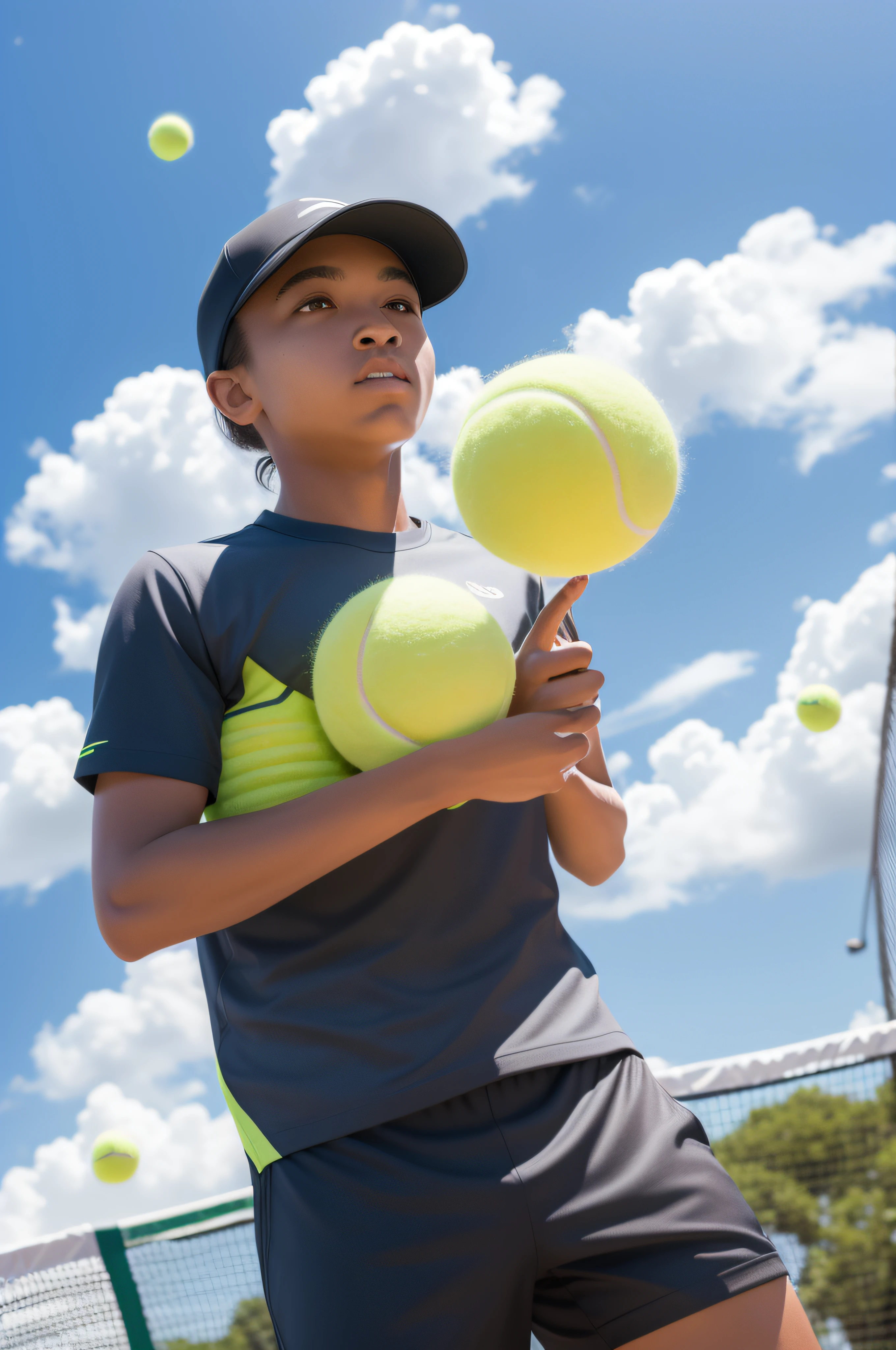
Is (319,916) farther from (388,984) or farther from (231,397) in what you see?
(231,397)

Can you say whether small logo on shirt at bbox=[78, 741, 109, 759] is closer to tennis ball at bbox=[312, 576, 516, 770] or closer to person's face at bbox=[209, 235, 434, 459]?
tennis ball at bbox=[312, 576, 516, 770]

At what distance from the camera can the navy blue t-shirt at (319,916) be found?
4.89 feet

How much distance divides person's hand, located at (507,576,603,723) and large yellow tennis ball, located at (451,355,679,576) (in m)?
0.06

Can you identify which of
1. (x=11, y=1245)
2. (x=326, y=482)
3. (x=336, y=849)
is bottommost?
(x=11, y=1245)

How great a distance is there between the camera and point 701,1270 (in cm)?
146

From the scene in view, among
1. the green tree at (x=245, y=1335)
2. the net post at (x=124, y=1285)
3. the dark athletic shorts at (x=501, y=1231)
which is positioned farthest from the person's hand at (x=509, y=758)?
the green tree at (x=245, y=1335)

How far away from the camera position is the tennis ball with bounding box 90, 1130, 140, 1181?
5.18 meters

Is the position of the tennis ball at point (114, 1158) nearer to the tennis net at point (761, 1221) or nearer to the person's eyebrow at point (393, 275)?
the tennis net at point (761, 1221)

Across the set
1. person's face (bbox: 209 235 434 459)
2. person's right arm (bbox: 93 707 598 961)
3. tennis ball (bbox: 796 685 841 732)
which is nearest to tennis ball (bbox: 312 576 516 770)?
person's right arm (bbox: 93 707 598 961)

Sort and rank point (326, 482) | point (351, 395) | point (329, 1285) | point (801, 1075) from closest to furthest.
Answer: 1. point (329, 1285)
2. point (351, 395)
3. point (326, 482)
4. point (801, 1075)

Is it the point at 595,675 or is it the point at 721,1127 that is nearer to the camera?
the point at 595,675

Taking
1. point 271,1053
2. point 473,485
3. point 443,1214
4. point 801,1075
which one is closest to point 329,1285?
point 443,1214

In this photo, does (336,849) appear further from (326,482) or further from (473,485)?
(326,482)

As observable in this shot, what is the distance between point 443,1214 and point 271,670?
79 cm
